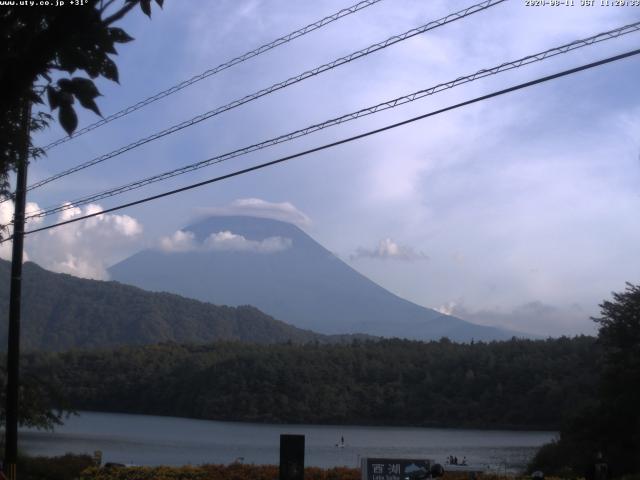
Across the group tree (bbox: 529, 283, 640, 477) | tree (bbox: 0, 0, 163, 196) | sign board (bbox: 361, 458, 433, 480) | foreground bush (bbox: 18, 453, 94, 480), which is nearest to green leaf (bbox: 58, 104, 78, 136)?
tree (bbox: 0, 0, 163, 196)

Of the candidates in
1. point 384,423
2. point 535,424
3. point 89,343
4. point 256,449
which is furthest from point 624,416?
point 89,343

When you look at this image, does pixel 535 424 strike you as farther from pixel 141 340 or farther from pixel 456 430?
pixel 141 340

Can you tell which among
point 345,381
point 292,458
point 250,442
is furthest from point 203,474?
point 345,381

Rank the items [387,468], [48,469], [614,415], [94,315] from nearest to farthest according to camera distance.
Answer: [387,468]
[48,469]
[614,415]
[94,315]

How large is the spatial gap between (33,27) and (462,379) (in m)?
79.5

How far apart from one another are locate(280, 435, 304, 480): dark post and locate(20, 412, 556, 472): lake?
22.9m

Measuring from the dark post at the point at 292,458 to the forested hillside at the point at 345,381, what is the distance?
182 feet

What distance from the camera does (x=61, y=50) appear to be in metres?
4.71

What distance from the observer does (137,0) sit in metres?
4.87

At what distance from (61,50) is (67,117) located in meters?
0.36

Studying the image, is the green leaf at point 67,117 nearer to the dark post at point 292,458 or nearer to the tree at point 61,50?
the tree at point 61,50

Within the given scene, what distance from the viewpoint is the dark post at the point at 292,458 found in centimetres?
1523

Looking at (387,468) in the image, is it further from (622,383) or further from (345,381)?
(345,381)
